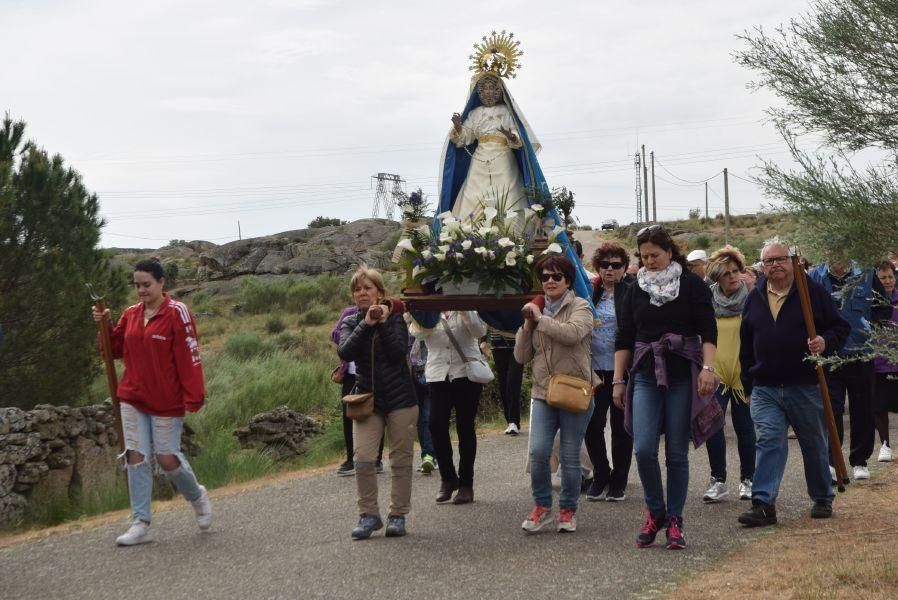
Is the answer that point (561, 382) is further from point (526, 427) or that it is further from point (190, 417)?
Result: point (190, 417)

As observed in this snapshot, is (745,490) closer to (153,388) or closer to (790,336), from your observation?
(790,336)

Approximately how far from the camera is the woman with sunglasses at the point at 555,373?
315 inches

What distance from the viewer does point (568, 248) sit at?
932cm

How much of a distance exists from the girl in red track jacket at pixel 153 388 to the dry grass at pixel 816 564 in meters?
3.76

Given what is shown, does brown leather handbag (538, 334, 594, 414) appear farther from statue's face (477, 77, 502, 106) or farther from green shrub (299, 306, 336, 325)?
green shrub (299, 306, 336, 325)

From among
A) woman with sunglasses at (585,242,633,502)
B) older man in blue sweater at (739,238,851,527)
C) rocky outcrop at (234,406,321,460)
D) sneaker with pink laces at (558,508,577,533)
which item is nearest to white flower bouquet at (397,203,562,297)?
woman with sunglasses at (585,242,633,502)

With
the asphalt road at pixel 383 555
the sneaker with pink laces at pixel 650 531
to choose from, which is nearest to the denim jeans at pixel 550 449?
the asphalt road at pixel 383 555

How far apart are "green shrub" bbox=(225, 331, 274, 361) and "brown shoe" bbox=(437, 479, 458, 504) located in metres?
20.5

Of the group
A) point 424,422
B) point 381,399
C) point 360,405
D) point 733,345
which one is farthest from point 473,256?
point 424,422

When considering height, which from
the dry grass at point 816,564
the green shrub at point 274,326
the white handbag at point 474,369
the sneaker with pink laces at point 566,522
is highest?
the white handbag at point 474,369

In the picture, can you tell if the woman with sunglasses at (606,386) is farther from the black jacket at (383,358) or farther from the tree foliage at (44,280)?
the tree foliage at (44,280)

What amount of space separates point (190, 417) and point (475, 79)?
9.86 m

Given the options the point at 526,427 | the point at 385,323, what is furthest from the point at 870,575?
the point at 526,427

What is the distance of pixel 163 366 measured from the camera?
8.18m
